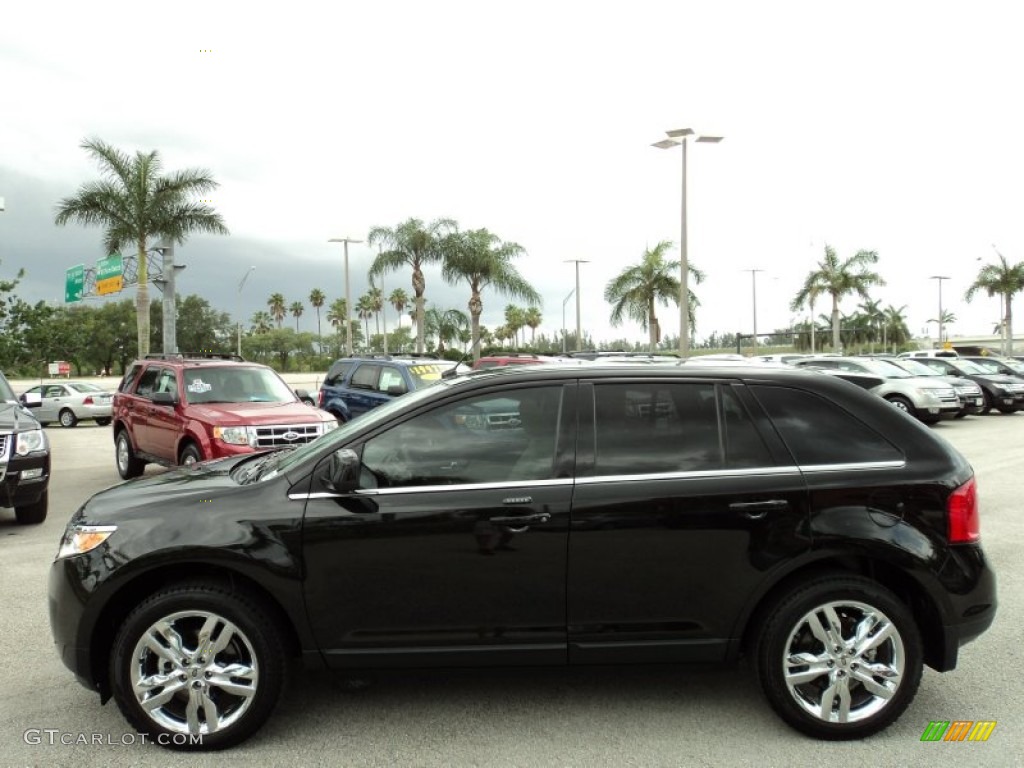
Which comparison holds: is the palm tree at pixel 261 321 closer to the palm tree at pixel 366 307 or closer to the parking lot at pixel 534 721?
the palm tree at pixel 366 307

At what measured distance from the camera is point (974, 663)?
14.2 feet

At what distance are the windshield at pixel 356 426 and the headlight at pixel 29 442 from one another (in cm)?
510

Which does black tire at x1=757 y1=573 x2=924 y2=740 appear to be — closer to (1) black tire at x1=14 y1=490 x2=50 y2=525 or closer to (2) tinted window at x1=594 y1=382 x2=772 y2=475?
(2) tinted window at x1=594 y1=382 x2=772 y2=475

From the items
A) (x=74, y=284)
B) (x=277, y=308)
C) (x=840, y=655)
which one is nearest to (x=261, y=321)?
(x=277, y=308)

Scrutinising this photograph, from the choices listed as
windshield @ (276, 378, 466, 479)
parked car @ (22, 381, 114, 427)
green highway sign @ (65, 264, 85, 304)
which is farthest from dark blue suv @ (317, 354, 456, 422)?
green highway sign @ (65, 264, 85, 304)

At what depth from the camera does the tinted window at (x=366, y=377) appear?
50.1 ft

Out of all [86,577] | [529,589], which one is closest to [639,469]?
[529,589]

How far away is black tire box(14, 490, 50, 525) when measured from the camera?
27.0 ft

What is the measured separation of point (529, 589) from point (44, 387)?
27898mm

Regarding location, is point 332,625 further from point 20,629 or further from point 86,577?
point 20,629

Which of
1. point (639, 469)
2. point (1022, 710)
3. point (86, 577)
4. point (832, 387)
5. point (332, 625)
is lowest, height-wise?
point (1022, 710)

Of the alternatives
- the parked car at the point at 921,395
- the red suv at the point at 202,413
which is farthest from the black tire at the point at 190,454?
the parked car at the point at 921,395

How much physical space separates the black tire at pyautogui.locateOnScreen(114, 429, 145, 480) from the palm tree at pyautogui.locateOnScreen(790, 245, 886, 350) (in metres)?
42.3

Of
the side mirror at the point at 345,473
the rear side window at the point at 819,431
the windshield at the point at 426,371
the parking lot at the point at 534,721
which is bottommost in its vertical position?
the parking lot at the point at 534,721
